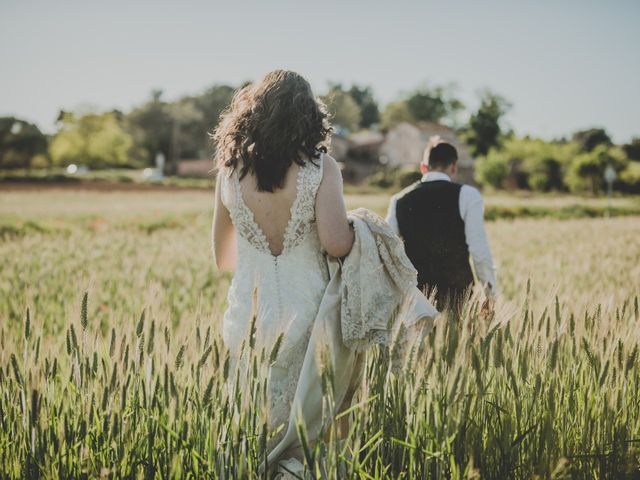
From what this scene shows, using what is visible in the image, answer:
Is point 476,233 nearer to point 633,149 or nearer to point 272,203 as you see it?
point 272,203

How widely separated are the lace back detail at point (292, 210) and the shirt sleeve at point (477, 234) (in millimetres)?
1809

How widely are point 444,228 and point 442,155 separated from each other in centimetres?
52

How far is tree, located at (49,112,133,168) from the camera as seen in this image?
2707 inches

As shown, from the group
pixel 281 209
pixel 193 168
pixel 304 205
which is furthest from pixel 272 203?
pixel 193 168

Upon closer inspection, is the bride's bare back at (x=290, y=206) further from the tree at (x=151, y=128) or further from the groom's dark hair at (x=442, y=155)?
the tree at (x=151, y=128)

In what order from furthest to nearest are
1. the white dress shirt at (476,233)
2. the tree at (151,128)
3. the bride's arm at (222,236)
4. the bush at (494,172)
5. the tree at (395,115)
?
the tree at (395,115) < the tree at (151,128) < the bush at (494,172) < the white dress shirt at (476,233) < the bride's arm at (222,236)

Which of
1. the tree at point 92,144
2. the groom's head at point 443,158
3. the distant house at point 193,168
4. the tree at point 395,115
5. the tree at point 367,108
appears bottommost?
the groom's head at point 443,158

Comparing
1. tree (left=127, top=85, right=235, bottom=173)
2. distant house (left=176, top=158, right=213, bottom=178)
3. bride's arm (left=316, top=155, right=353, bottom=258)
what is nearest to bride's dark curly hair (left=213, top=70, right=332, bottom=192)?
bride's arm (left=316, top=155, right=353, bottom=258)

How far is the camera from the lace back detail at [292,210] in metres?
2.41

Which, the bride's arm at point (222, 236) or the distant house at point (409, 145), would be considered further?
the distant house at point (409, 145)

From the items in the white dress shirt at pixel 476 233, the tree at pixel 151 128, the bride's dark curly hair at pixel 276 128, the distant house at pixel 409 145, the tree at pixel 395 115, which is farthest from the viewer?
the tree at pixel 395 115

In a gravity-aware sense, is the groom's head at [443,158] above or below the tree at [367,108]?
below

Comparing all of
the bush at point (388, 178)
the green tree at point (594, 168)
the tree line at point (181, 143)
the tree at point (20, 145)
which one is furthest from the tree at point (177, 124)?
the green tree at point (594, 168)

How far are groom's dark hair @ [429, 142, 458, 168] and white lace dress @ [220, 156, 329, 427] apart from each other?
1.80m
